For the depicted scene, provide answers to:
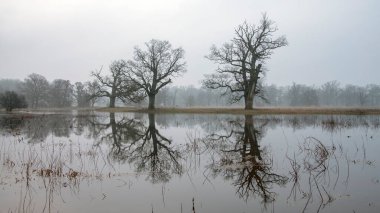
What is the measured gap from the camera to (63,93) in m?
105

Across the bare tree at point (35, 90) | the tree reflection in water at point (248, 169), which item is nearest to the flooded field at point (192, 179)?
the tree reflection in water at point (248, 169)

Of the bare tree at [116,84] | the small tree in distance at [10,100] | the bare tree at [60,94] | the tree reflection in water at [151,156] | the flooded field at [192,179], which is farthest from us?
the bare tree at [60,94]

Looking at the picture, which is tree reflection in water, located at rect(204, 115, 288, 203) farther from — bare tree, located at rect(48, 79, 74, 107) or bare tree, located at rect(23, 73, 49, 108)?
bare tree, located at rect(48, 79, 74, 107)

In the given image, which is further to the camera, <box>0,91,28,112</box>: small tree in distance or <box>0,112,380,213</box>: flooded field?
<box>0,91,28,112</box>: small tree in distance

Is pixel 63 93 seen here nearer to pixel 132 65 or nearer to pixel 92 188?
pixel 132 65

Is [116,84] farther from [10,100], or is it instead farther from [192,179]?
[192,179]

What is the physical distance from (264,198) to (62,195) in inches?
171

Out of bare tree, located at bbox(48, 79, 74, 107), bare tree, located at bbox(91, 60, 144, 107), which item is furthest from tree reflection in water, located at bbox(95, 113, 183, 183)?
bare tree, located at bbox(48, 79, 74, 107)

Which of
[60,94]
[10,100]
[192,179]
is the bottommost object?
[192,179]

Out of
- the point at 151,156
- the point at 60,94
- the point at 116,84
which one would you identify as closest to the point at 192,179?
the point at 151,156

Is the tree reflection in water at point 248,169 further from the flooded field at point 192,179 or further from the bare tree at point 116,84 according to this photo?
the bare tree at point 116,84

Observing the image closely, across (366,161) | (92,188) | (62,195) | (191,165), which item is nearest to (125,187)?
(92,188)

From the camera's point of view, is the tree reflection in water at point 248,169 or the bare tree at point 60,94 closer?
the tree reflection in water at point 248,169

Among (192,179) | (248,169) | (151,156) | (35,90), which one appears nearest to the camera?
(192,179)
